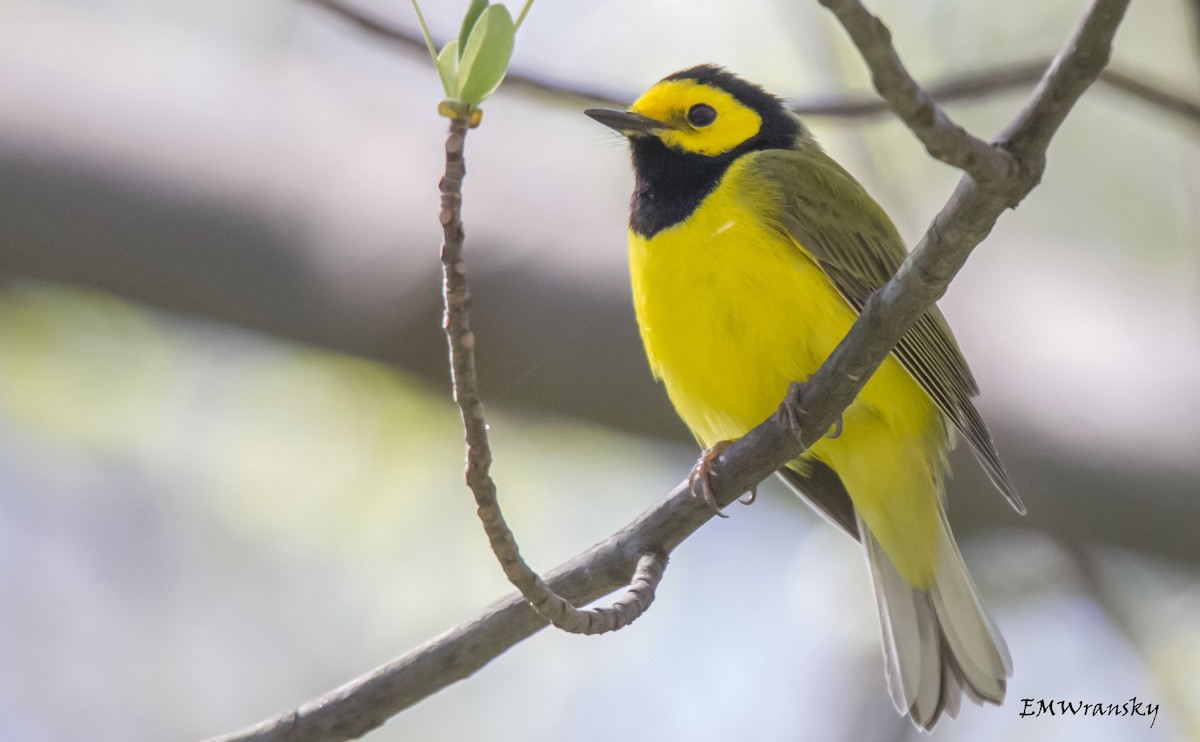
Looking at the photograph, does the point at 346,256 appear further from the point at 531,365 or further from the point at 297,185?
the point at 531,365

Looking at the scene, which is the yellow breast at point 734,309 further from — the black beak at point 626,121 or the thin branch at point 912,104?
Answer: the thin branch at point 912,104

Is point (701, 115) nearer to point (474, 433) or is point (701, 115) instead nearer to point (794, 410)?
point (794, 410)

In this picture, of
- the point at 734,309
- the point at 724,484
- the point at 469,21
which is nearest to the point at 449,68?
the point at 469,21

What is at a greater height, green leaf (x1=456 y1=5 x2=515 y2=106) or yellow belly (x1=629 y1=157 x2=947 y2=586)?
green leaf (x1=456 y1=5 x2=515 y2=106)

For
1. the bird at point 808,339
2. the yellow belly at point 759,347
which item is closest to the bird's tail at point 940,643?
the bird at point 808,339

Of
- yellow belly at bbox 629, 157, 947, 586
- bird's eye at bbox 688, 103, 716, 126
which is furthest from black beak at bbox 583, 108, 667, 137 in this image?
yellow belly at bbox 629, 157, 947, 586

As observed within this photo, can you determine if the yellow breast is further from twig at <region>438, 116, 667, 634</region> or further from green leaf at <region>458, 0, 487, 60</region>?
green leaf at <region>458, 0, 487, 60</region>

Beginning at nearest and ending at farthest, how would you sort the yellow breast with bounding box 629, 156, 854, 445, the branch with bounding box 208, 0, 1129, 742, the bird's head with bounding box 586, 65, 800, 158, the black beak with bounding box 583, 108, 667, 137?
1. the branch with bounding box 208, 0, 1129, 742
2. the yellow breast with bounding box 629, 156, 854, 445
3. the black beak with bounding box 583, 108, 667, 137
4. the bird's head with bounding box 586, 65, 800, 158
